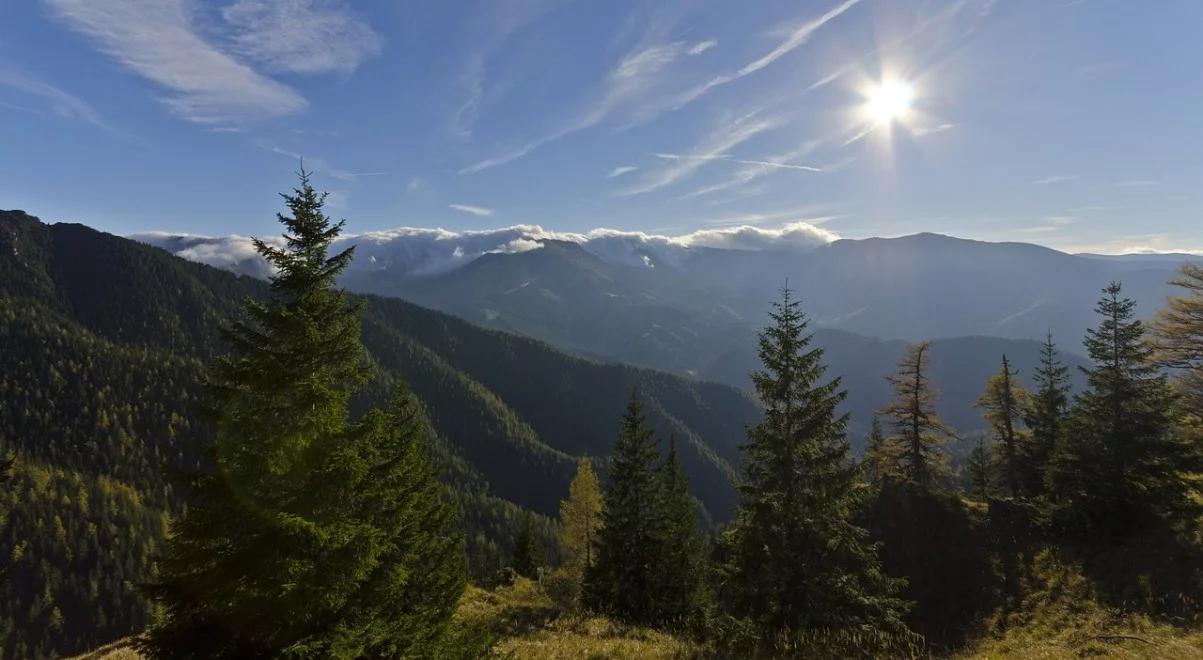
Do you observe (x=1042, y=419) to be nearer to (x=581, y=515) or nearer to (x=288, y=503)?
(x=581, y=515)

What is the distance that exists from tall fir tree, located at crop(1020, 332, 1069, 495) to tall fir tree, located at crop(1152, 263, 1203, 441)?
7.97 metres

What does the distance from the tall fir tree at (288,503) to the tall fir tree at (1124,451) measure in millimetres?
34110

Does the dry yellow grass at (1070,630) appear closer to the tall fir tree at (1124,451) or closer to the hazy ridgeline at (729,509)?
the hazy ridgeline at (729,509)

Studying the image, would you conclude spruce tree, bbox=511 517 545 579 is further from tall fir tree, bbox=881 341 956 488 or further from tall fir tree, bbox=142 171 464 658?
tall fir tree, bbox=142 171 464 658

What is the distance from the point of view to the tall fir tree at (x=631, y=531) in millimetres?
30266

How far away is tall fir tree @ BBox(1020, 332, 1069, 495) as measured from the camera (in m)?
38.8

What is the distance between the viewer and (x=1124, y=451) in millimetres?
28859

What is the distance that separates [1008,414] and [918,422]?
7.08 m

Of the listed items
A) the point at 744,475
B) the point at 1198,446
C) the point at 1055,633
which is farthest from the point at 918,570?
the point at 744,475

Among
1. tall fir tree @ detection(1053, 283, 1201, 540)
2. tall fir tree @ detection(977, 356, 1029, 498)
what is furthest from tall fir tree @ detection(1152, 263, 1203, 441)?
tall fir tree @ detection(977, 356, 1029, 498)

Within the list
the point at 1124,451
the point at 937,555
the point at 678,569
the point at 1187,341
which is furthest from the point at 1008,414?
the point at 678,569

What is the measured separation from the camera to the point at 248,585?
10516 millimetres

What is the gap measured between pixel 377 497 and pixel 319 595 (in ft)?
10.2

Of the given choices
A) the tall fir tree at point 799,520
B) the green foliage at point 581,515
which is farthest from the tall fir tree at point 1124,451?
the green foliage at point 581,515
